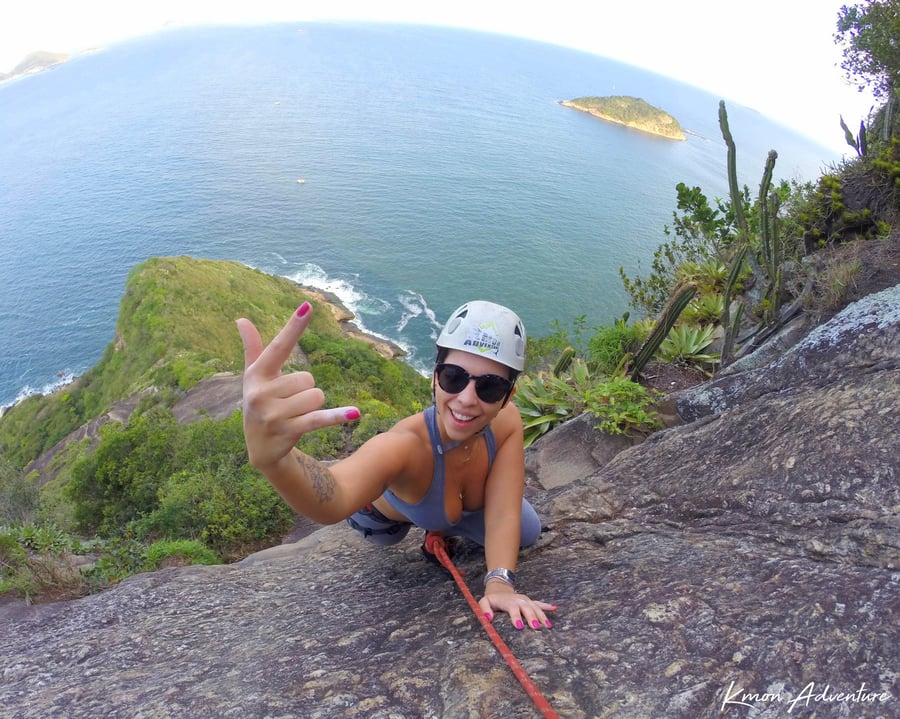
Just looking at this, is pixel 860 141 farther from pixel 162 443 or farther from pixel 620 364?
pixel 162 443

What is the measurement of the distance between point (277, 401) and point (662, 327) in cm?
733

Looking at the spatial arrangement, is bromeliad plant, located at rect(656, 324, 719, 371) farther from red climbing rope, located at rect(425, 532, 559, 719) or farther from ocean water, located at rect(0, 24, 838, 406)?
ocean water, located at rect(0, 24, 838, 406)

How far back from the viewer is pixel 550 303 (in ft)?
170

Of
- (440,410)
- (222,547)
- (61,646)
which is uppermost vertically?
(440,410)

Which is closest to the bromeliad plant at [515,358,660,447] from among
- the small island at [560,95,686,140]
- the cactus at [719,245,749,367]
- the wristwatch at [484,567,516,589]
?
the cactus at [719,245,749,367]

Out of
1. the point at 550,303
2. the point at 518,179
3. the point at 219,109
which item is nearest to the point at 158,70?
the point at 219,109

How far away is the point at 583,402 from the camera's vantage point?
8.02 m

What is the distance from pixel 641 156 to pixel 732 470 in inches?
4264

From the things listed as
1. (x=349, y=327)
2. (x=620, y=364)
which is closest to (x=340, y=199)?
(x=349, y=327)

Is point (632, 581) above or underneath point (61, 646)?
above

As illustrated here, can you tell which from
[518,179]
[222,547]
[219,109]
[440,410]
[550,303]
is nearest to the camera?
[440,410]

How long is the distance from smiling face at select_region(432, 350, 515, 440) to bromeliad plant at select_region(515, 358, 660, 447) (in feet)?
14.0

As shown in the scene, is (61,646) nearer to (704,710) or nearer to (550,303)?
(704,710)

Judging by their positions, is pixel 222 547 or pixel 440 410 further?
pixel 222 547
